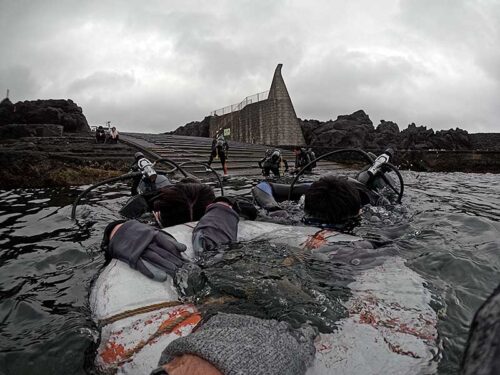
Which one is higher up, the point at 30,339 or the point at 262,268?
the point at 262,268

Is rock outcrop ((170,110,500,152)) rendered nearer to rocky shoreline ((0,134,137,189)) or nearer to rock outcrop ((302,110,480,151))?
rock outcrop ((302,110,480,151))

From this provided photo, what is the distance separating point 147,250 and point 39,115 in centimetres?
3037

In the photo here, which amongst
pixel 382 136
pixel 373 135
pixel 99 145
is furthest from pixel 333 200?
pixel 373 135

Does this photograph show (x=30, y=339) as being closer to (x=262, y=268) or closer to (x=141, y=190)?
(x=262, y=268)

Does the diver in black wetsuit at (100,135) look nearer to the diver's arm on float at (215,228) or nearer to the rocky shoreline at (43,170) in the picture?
the rocky shoreline at (43,170)

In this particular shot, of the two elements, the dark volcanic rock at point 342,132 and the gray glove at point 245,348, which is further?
the dark volcanic rock at point 342,132

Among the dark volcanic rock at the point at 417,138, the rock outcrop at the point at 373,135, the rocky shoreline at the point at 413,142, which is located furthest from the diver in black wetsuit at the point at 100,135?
the dark volcanic rock at the point at 417,138

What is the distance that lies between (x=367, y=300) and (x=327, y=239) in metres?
0.77

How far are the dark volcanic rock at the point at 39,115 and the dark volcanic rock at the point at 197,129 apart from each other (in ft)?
51.4

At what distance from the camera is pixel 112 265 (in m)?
2.06

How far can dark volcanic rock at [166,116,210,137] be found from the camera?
134 ft

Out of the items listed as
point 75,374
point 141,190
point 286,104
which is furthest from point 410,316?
point 286,104

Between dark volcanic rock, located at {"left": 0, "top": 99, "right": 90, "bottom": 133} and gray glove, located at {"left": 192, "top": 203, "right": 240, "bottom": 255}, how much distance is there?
29.4 metres

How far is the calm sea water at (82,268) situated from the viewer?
1.64 meters
